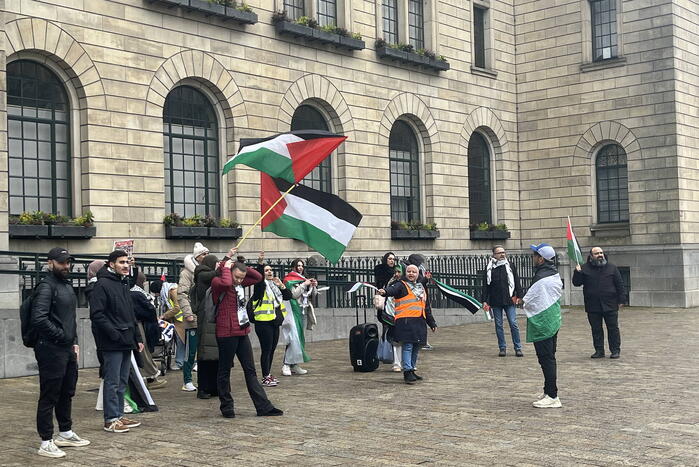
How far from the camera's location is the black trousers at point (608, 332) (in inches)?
591

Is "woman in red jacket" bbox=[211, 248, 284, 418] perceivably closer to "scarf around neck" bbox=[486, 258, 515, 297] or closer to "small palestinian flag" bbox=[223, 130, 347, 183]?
"small palestinian flag" bbox=[223, 130, 347, 183]

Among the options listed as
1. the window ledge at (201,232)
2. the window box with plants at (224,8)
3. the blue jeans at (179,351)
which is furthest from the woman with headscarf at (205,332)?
the window box with plants at (224,8)

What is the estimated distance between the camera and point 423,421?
9711 millimetres

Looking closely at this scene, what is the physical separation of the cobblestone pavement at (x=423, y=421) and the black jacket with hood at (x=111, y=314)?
96 centimetres

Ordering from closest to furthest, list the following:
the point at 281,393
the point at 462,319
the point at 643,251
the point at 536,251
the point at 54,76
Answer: the point at 536,251 < the point at 281,393 < the point at 54,76 < the point at 462,319 < the point at 643,251

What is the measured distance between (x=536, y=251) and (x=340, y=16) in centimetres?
1519

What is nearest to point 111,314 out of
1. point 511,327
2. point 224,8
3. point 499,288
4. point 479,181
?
point 511,327

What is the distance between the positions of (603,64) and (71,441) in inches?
966

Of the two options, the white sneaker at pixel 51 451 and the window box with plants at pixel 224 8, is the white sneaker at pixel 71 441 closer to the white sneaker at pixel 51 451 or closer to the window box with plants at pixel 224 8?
the white sneaker at pixel 51 451

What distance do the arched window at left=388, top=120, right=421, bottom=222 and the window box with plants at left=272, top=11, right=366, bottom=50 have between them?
10.7 ft

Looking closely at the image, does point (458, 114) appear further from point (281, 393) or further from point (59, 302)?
point (59, 302)

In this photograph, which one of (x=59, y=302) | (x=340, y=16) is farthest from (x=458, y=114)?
(x=59, y=302)

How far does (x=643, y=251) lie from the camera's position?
28.6 meters

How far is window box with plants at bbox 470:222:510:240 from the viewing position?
29078 mm
